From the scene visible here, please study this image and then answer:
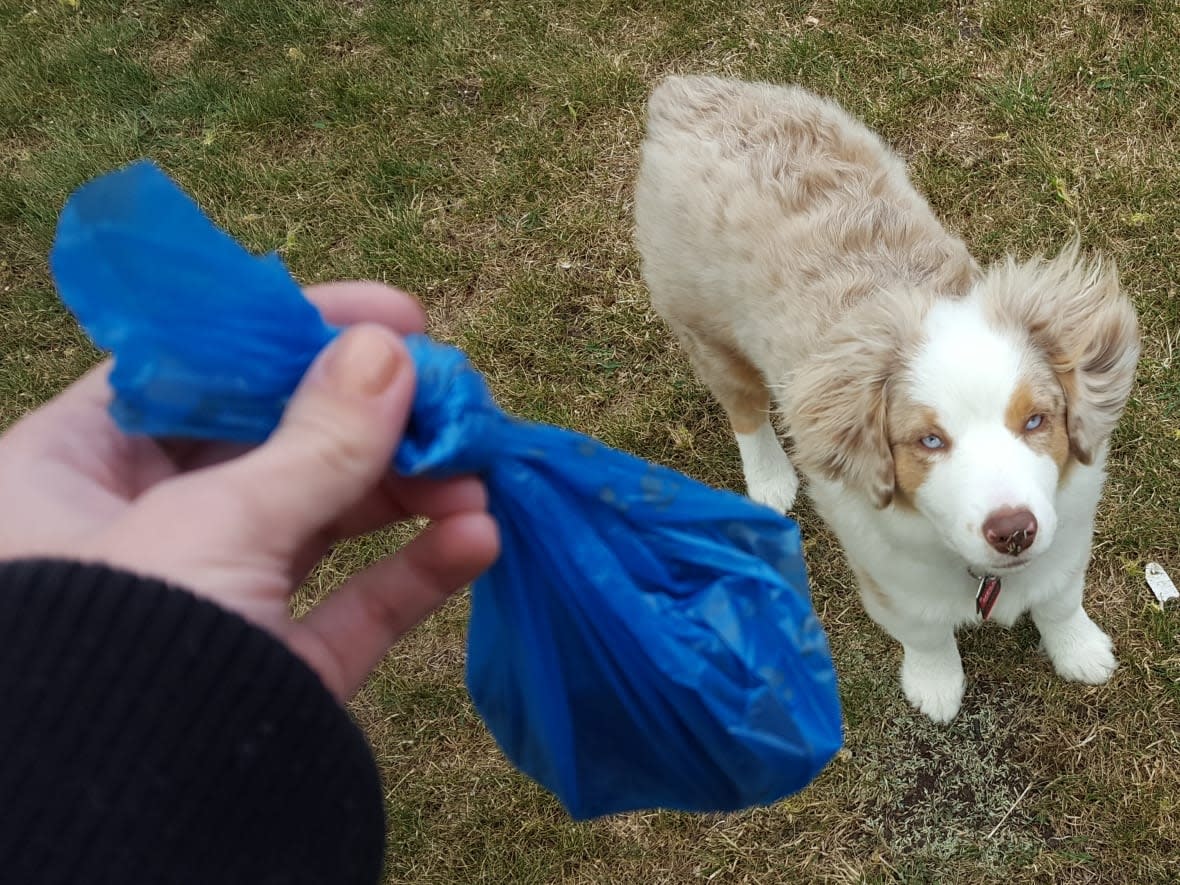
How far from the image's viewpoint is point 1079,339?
87.2 inches

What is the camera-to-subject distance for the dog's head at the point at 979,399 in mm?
2006

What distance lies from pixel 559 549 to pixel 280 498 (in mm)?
527

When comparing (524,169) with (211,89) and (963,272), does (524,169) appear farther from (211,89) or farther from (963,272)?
(963,272)

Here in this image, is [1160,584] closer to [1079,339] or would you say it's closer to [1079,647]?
[1079,647]

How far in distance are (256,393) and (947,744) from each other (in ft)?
8.33

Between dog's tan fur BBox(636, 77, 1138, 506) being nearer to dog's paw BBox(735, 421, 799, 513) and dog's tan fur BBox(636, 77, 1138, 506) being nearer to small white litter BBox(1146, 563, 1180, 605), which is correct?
dog's paw BBox(735, 421, 799, 513)

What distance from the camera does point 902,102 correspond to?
4.14 m

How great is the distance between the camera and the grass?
2.91 metres

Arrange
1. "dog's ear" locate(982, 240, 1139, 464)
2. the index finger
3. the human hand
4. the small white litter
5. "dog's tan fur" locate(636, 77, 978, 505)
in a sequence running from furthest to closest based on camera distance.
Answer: the small white litter, "dog's tan fur" locate(636, 77, 978, 505), "dog's ear" locate(982, 240, 1139, 464), the index finger, the human hand

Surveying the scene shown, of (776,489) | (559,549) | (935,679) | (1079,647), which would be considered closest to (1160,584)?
(1079,647)

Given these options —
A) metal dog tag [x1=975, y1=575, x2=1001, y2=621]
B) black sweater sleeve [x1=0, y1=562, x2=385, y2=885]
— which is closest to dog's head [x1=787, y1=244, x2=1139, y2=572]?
metal dog tag [x1=975, y1=575, x2=1001, y2=621]

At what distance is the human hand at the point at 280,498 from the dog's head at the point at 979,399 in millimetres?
1155

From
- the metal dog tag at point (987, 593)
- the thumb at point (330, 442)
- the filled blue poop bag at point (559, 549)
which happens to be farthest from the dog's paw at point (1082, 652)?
the thumb at point (330, 442)

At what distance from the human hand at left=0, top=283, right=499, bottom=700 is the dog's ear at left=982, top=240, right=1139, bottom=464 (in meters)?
1.48
